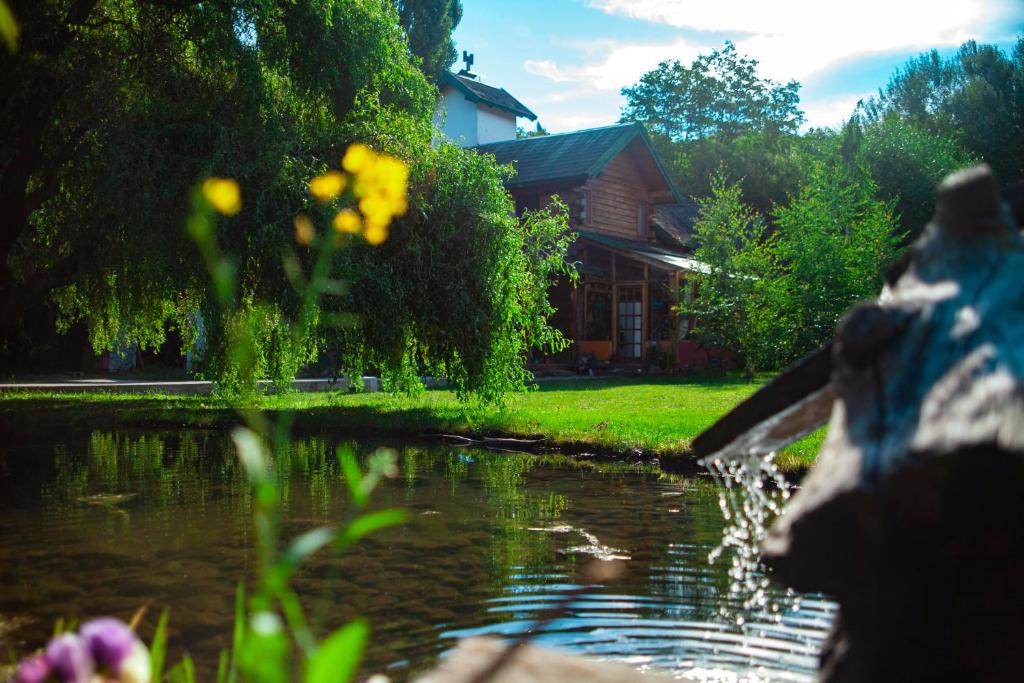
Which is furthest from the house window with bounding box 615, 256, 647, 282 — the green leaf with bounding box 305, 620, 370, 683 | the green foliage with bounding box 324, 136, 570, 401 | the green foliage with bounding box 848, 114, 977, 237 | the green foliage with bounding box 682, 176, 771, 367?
the green leaf with bounding box 305, 620, 370, 683

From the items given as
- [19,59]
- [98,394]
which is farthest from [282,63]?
[98,394]

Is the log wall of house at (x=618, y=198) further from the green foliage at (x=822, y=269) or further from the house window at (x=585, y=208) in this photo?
the green foliage at (x=822, y=269)

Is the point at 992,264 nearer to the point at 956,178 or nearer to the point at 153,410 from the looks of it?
the point at 956,178

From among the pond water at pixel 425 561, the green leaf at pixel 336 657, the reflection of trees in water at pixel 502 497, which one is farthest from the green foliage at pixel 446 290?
the green leaf at pixel 336 657

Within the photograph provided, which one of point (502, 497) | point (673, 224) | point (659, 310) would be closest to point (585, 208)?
point (659, 310)

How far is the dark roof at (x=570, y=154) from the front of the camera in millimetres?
27094

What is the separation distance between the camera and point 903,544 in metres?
1.42

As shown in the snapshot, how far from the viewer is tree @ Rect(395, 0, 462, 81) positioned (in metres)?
37.8

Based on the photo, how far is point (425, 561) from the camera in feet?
19.0

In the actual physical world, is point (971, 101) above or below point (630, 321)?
above

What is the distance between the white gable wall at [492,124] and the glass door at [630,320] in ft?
32.8

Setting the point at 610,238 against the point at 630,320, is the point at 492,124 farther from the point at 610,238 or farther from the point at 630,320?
the point at 630,320

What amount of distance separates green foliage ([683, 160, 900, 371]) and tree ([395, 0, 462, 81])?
63.4 feet

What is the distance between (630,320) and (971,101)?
22.2m
